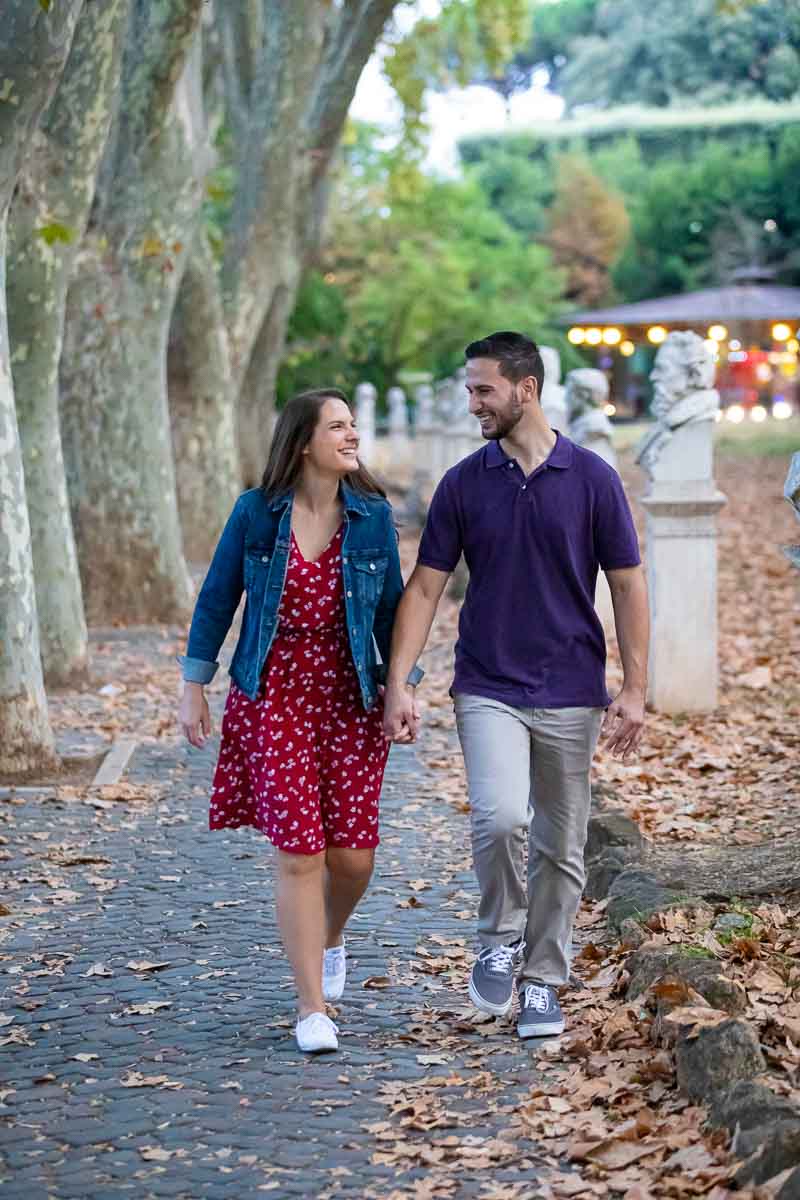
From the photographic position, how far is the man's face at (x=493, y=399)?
19.3ft

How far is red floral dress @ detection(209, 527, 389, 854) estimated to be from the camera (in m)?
5.89

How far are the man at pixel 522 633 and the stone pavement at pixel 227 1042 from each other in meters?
0.44

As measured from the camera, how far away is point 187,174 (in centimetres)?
1617

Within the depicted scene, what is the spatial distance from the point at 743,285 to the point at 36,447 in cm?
3681

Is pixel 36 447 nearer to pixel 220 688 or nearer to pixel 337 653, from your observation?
pixel 220 688

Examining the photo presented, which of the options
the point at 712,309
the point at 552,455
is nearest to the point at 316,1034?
the point at 552,455

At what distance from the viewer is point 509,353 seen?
5.89m

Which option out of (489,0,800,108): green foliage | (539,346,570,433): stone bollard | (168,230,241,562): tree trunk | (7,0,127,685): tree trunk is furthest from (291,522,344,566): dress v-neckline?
(489,0,800,108): green foliage

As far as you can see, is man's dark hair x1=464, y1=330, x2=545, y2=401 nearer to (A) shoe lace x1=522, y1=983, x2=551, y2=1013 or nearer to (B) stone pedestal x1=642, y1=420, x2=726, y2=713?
(A) shoe lace x1=522, y1=983, x2=551, y2=1013

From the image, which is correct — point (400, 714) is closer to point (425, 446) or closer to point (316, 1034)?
point (316, 1034)

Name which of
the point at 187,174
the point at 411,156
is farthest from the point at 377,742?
the point at 411,156

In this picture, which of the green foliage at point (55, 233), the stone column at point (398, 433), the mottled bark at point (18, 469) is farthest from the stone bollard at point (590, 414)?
the stone column at point (398, 433)

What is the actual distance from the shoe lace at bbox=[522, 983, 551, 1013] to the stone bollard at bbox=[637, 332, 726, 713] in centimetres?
621

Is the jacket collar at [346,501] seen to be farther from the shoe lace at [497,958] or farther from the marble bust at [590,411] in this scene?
the marble bust at [590,411]
